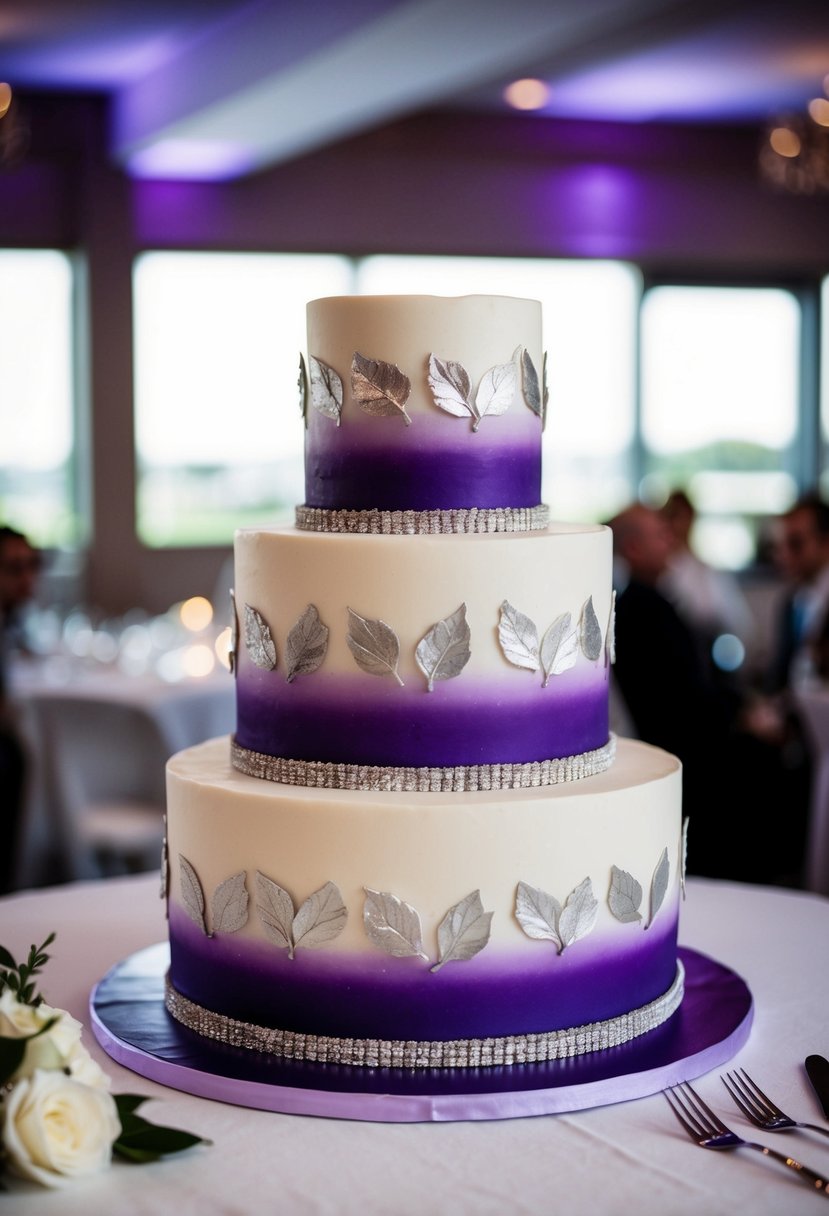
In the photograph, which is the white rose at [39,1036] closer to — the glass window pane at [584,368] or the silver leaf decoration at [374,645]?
the silver leaf decoration at [374,645]

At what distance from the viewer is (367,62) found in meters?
5.85

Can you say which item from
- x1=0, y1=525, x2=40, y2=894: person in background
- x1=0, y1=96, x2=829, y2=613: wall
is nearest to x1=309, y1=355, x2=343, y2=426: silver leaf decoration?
x1=0, y1=525, x2=40, y2=894: person in background

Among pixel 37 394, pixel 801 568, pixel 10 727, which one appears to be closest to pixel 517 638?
pixel 10 727

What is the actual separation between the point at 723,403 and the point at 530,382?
28.5 feet

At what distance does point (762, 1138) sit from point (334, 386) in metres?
0.98

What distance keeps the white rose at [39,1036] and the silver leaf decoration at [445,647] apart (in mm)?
558

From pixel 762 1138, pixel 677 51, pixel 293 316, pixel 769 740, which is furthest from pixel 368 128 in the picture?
pixel 762 1138

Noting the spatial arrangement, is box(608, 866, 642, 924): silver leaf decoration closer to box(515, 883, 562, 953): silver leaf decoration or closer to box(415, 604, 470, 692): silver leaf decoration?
box(515, 883, 562, 953): silver leaf decoration

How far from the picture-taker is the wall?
8688 millimetres

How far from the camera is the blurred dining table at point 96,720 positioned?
189 inches

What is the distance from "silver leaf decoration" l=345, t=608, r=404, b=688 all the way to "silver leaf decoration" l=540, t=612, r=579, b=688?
7.0 inches

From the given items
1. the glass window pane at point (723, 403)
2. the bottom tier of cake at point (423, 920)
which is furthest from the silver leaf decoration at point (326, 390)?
the glass window pane at point (723, 403)

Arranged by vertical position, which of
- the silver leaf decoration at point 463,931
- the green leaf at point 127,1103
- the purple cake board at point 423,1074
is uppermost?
the silver leaf decoration at point 463,931

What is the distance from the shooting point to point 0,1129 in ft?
4.52
